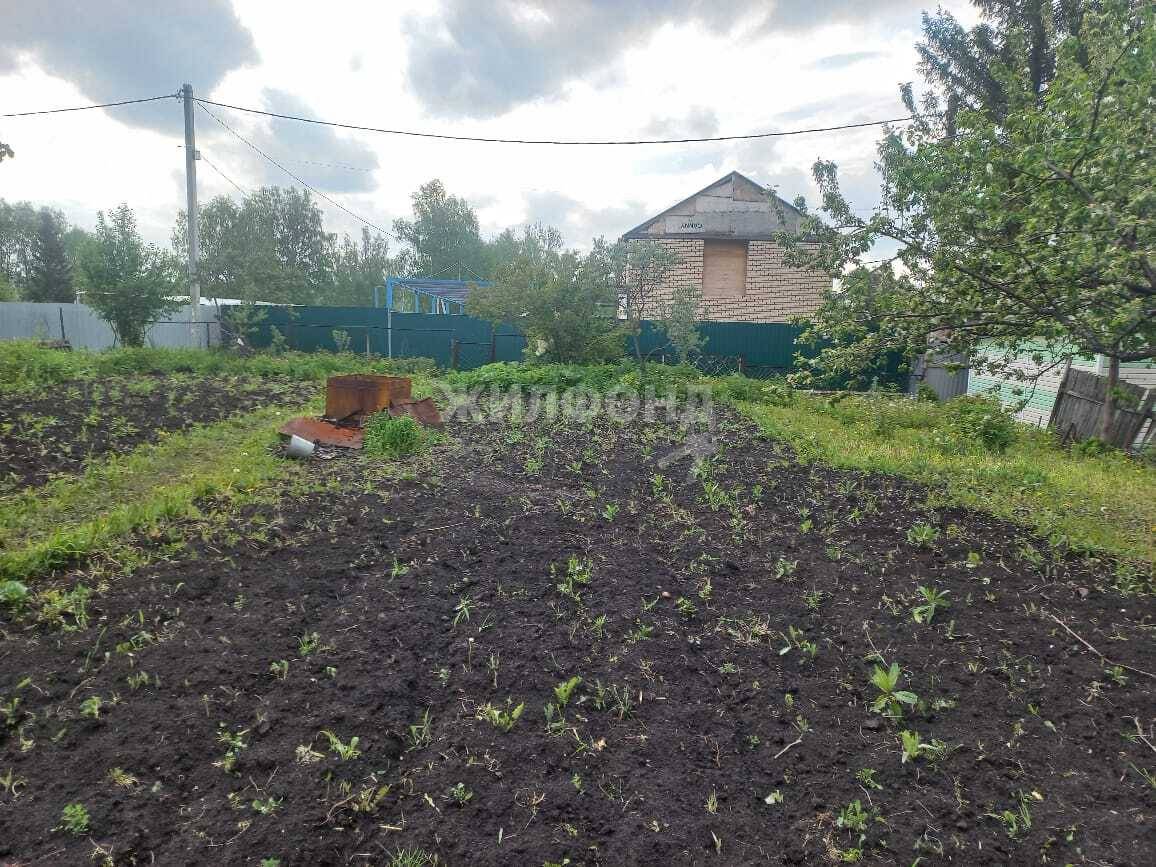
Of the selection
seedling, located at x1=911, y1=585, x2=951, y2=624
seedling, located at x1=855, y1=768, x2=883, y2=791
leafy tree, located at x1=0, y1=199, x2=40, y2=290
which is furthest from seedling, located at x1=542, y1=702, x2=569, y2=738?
leafy tree, located at x1=0, y1=199, x2=40, y2=290

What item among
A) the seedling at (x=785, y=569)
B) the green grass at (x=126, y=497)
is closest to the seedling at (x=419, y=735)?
the seedling at (x=785, y=569)

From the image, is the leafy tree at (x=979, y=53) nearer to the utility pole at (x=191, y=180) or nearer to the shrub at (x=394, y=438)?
the shrub at (x=394, y=438)

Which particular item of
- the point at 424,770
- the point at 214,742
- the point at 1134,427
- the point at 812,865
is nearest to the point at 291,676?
the point at 214,742

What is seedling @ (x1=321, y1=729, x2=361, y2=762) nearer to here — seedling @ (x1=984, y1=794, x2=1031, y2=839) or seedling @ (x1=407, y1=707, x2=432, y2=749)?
seedling @ (x1=407, y1=707, x2=432, y2=749)

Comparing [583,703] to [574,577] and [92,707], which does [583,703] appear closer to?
[574,577]

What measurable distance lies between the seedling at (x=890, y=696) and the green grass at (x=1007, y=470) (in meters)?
A: 2.25

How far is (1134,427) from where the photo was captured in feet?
24.6

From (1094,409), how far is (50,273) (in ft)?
133

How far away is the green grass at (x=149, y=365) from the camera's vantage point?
8625 mm

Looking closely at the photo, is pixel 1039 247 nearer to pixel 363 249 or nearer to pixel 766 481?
pixel 766 481

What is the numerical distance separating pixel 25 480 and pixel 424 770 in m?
4.49

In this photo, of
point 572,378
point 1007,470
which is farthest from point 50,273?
point 1007,470

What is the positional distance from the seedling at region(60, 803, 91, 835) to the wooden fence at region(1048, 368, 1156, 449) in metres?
9.42

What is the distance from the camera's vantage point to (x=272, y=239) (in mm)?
35344
